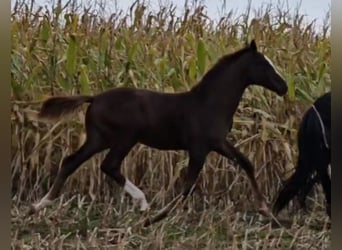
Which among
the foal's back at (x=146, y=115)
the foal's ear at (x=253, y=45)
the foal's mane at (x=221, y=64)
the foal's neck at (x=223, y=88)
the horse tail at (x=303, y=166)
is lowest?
the horse tail at (x=303, y=166)

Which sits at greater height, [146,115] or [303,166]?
[146,115]

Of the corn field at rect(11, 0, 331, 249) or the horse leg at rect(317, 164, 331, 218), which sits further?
the horse leg at rect(317, 164, 331, 218)

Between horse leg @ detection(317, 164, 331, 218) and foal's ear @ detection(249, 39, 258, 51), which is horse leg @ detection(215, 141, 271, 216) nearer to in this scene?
horse leg @ detection(317, 164, 331, 218)

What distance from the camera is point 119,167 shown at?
2.20 meters

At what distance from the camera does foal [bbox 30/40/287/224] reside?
7.16 ft

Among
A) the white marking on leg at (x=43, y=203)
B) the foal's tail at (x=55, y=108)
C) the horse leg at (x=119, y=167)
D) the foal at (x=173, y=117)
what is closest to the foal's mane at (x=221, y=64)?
the foal at (x=173, y=117)

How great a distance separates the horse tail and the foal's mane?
279 mm

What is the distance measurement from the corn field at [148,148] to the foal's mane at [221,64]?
18 mm

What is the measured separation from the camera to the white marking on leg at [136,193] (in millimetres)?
2197

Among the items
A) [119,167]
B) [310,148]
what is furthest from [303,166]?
[119,167]

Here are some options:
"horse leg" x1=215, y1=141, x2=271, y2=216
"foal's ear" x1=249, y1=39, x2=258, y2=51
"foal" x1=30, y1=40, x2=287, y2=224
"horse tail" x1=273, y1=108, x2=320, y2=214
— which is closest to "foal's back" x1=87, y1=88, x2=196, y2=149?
"foal" x1=30, y1=40, x2=287, y2=224

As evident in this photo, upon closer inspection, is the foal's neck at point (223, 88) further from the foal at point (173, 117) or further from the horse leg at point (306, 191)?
the horse leg at point (306, 191)

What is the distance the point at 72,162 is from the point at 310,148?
734mm

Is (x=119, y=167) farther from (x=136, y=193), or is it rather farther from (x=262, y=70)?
(x=262, y=70)
